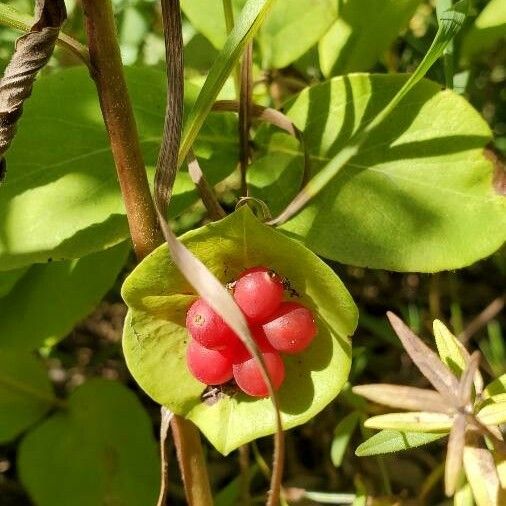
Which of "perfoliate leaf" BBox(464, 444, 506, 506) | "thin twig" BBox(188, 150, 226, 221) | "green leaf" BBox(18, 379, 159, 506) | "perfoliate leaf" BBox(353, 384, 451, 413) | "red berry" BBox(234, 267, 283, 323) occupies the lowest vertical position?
"green leaf" BBox(18, 379, 159, 506)

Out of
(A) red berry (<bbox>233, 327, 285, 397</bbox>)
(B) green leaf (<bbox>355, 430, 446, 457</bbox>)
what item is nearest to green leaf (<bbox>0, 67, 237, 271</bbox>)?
(A) red berry (<bbox>233, 327, 285, 397</bbox>)

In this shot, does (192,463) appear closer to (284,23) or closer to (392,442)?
(392,442)

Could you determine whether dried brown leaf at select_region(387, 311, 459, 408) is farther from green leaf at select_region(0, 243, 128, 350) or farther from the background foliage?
green leaf at select_region(0, 243, 128, 350)

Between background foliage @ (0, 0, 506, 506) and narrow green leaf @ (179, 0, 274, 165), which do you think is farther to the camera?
background foliage @ (0, 0, 506, 506)

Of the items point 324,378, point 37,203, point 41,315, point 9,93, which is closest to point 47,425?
point 41,315

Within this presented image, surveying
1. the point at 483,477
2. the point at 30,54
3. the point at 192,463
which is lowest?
the point at 192,463

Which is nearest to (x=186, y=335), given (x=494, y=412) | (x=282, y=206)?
(x=282, y=206)

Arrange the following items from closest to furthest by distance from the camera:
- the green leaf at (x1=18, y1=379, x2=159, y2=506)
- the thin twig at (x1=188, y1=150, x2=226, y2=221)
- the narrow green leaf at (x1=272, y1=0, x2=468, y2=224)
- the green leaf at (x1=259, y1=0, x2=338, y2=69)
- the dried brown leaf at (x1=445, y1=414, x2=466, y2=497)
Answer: the dried brown leaf at (x1=445, y1=414, x2=466, y2=497)
the narrow green leaf at (x1=272, y1=0, x2=468, y2=224)
the thin twig at (x1=188, y1=150, x2=226, y2=221)
the green leaf at (x1=259, y1=0, x2=338, y2=69)
the green leaf at (x1=18, y1=379, x2=159, y2=506)

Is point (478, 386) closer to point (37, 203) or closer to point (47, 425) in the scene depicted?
point (37, 203)
